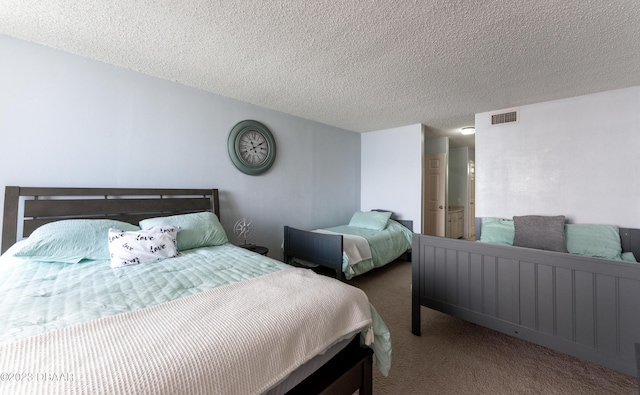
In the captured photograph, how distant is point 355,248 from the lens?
3.05 meters

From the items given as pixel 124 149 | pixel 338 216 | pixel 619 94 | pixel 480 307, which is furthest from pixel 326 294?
pixel 619 94

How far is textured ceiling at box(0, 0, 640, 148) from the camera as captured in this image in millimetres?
1540

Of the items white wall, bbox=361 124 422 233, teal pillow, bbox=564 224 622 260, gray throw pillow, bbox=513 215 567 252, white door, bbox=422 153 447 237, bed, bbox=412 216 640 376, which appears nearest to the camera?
bed, bbox=412 216 640 376

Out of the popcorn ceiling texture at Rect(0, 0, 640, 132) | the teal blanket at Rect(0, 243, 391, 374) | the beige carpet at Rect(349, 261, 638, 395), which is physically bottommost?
the beige carpet at Rect(349, 261, 638, 395)

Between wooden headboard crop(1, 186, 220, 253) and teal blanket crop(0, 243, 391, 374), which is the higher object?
wooden headboard crop(1, 186, 220, 253)

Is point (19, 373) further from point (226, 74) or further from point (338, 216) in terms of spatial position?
point (338, 216)

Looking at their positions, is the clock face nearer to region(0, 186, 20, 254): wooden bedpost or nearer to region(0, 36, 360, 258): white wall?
region(0, 36, 360, 258): white wall

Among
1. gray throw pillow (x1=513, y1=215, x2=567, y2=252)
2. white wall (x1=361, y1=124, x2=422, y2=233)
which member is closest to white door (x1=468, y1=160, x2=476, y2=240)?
white wall (x1=361, y1=124, x2=422, y2=233)

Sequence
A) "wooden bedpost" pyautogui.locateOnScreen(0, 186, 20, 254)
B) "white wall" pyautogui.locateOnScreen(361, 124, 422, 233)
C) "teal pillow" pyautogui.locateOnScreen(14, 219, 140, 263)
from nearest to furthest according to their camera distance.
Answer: "teal pillow" pyautogui.locateOnScreen(14, 219, 140, 263)
"wooden bedpost" pyautogui.locateOnScreen(0, 186, 20, 254)
"white wall" pyautogui.locateOnScreen(361, 124, 422, 233)

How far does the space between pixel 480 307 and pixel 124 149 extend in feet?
11.0

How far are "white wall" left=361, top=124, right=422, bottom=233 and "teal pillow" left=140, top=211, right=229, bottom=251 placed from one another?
3.08 metres

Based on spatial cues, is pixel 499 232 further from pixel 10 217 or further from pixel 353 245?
pixel 10 217

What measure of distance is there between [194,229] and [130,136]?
1.12m

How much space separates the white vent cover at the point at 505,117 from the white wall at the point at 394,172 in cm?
103
